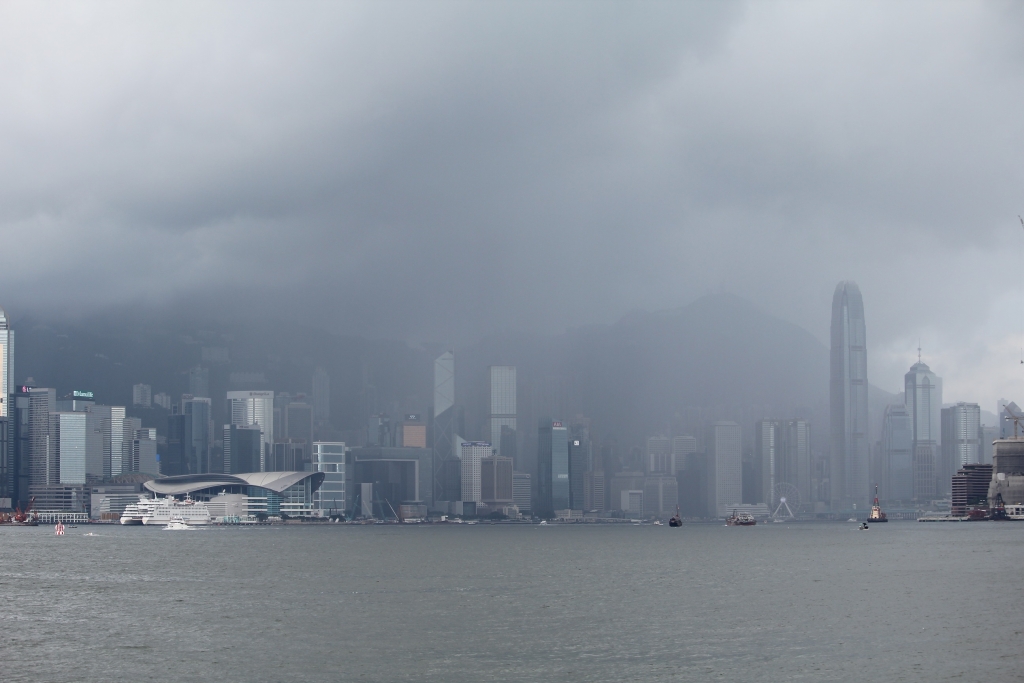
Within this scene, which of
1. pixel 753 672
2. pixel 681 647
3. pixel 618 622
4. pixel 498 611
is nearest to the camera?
pixel 753 672

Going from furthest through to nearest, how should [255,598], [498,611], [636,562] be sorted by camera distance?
1. [636,562]
2. [255,598]
3. [498,611]

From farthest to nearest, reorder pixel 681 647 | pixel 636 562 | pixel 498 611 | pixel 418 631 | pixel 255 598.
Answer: pixel 636 562
pixel 255 598
pixel 498 611
pixel 418 631
pixel 681 647

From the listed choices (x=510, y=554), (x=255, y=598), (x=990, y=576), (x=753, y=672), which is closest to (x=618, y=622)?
(x=753, y=672)

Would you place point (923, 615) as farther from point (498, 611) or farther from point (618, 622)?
point (498, 611)

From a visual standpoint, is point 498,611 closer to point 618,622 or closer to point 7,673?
point 618,622

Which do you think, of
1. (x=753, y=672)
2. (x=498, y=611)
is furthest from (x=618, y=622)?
(x=753, y=672)

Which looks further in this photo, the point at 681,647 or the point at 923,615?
the point at 923,615
